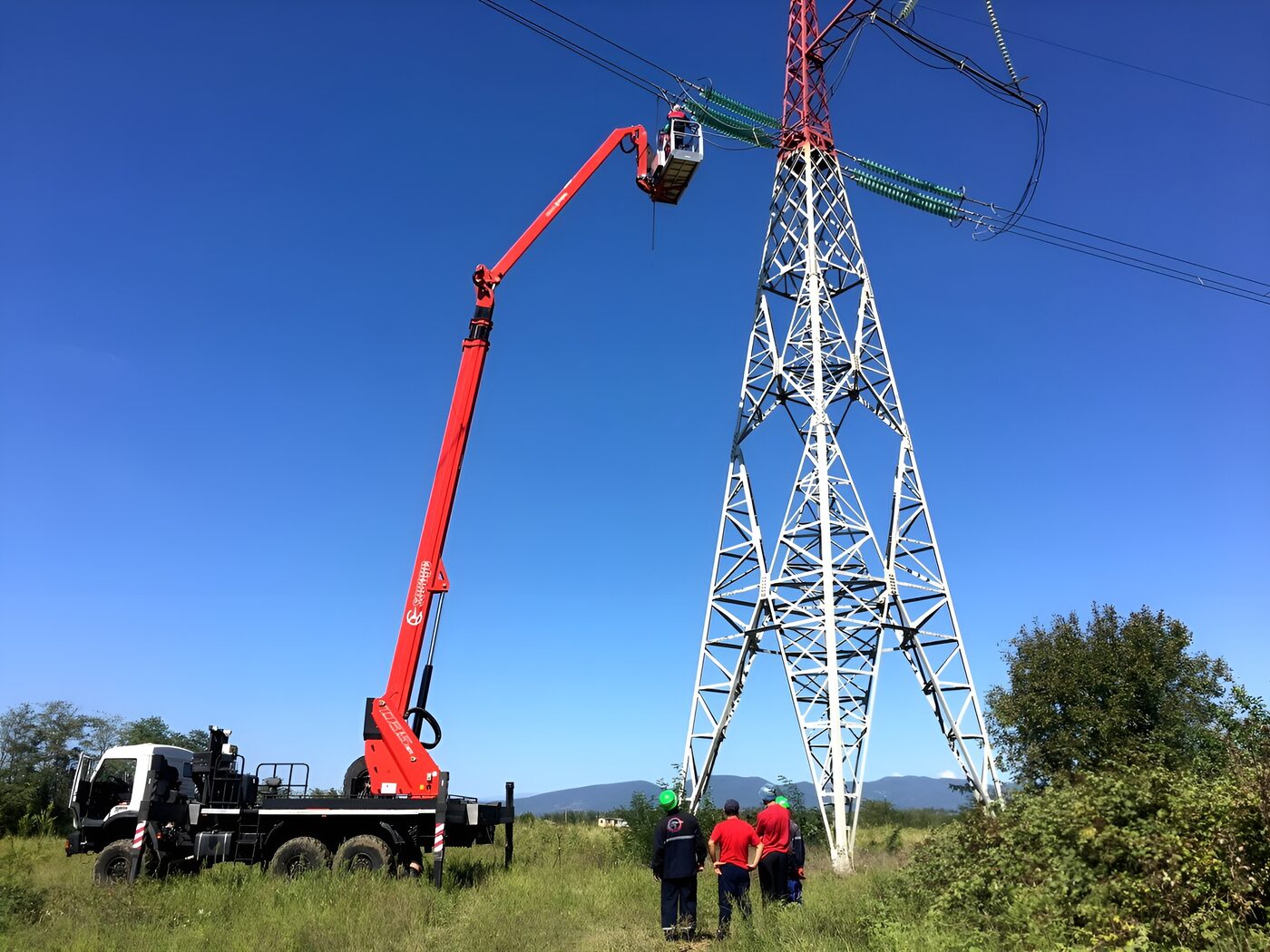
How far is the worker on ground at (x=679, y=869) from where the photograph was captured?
33.5 feet

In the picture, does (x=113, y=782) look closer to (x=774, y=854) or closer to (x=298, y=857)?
(x=298, y=857)

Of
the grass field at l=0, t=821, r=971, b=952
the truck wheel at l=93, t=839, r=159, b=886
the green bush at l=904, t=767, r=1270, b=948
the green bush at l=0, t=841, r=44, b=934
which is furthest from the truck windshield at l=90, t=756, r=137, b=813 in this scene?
the green bush at l=904, t=767, r=1270, b=948

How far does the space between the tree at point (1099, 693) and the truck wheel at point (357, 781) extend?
51.2 ft

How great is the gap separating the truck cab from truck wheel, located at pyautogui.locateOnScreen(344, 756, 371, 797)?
3.60m

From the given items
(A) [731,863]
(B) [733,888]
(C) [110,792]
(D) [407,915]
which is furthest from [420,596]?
(B) [733,888]

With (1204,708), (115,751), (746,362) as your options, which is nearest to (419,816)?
(115,751)

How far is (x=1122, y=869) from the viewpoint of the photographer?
786cm

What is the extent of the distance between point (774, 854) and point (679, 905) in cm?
160

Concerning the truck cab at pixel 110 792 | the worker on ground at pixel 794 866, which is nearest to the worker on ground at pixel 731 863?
the worker on ground at pixel 794 866

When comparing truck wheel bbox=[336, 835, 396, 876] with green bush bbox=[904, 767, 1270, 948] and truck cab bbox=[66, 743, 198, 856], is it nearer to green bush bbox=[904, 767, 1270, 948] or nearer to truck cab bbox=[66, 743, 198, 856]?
truck cab bbox=[66, 743, 198, 856]

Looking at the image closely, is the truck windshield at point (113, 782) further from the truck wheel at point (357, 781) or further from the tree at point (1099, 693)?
the tree at point (1099, 693)

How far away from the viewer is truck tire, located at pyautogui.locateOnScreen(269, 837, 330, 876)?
1523 cm

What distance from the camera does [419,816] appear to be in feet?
50.3

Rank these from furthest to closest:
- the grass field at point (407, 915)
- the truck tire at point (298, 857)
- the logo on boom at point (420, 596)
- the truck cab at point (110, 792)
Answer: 1. the truck cab at point (110, 792)
2. the logo on boom at point (420, 596)
3. the truck tire at point (298, 857)
4. the grass field at point (407, 915)
